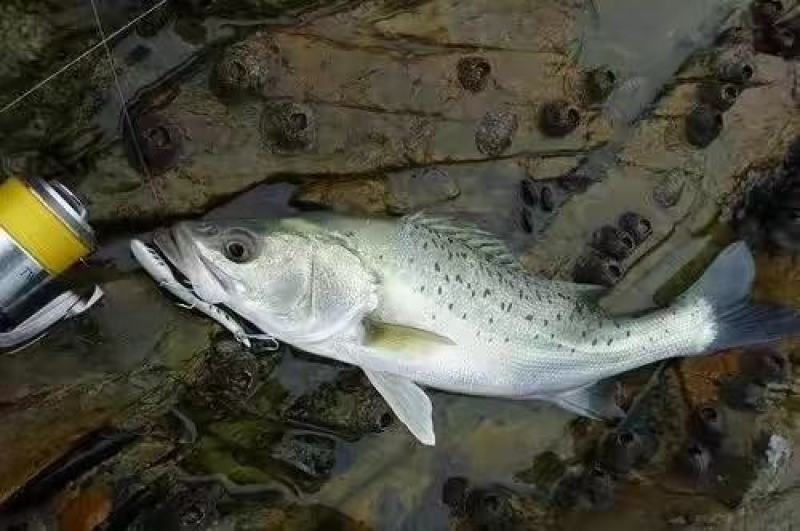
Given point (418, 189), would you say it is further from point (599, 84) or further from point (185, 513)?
point (185, 513)

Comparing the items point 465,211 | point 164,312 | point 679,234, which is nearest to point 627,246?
point 679,234

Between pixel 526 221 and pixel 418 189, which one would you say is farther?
pixel 526 221

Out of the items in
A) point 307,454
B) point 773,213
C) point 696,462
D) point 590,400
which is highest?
point 307,454

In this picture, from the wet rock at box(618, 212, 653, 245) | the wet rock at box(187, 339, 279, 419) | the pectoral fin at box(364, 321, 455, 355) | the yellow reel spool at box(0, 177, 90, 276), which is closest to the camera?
the yellow reel spool at box(0, 177, 90, 276)

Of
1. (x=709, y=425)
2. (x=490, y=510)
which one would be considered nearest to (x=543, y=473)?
(x=490, y=510)

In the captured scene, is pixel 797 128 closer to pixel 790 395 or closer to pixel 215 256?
pixel 790 395

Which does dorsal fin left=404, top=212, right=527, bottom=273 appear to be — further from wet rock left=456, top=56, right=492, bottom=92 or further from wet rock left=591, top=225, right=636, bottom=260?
wet rock left=456, top=56, right=492, bottom=92

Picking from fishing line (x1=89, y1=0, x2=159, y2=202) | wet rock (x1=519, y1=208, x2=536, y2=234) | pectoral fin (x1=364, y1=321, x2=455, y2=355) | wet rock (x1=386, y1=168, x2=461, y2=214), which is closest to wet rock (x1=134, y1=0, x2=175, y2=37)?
fishing line (x1=89, y1=0, x2=159, y2=202)
